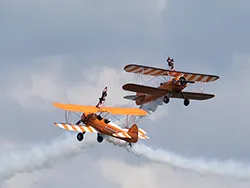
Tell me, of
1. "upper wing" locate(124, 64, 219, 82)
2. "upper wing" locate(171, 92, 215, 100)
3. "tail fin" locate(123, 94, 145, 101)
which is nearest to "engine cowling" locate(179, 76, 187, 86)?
"upper wing" locate(124, 64, 219, 82)

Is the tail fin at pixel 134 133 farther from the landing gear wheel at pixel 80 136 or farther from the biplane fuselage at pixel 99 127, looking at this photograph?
the landing gear wheel at pixel 80 136

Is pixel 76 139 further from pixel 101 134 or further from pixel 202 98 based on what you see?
pixel 202 98

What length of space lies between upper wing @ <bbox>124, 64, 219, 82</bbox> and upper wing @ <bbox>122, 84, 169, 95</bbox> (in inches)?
75.0

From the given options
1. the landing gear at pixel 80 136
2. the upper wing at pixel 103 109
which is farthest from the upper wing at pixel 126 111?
the landing gear at pixel 80 136

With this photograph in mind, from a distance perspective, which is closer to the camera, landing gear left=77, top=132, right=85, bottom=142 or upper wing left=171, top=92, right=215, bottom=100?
landing gear left=77, top=132, right=85, bottom=142

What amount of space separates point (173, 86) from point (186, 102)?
155cm

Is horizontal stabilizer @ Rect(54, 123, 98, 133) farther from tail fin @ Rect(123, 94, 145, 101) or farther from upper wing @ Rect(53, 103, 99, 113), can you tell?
tail fin @ Rect(123, 94, 145, 101)

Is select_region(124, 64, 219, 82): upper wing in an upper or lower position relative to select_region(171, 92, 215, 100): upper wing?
upper

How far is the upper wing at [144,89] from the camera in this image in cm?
7562

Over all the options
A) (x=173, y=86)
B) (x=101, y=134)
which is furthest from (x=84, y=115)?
(x=173, y=86)

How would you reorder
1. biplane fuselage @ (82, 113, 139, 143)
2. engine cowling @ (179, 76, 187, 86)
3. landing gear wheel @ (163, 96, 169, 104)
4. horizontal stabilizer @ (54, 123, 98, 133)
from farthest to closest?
landing gear wheel @ (163, 96, 169, 104) < engine cowling @ (179, 76, 187, 86) < horizontal stabilizer @ (54, 123, 98, 133) < biplane fuselage @ (82, 113, 139, 143)

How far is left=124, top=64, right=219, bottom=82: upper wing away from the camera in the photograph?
77.6m

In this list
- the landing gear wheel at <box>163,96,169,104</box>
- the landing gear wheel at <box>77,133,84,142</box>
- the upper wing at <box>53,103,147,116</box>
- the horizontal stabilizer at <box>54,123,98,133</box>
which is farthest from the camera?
the landing gear wheel at <box>163,96,169,104</box>

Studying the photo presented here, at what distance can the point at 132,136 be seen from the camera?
71.1 m
